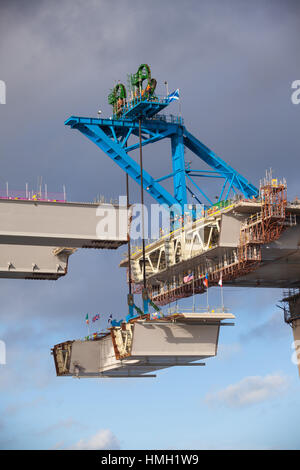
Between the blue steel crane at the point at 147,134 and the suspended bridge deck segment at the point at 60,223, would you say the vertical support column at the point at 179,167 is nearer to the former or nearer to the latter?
the blue steel crane at the point at 147,134

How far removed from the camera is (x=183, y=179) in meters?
72.3

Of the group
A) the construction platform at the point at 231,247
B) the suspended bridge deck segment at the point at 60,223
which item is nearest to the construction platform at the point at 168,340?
the construction platform at the point at 231,247

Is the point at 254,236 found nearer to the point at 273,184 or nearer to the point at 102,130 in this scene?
the point at 273,184

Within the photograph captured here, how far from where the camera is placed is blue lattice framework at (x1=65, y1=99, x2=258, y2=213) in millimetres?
71750

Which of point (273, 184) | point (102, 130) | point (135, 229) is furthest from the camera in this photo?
point (102, 130)

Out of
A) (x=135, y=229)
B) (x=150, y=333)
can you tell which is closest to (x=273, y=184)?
(x=135, y=229)

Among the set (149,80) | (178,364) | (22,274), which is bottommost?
(178,364)

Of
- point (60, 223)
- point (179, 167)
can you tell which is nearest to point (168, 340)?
point (179, 167)

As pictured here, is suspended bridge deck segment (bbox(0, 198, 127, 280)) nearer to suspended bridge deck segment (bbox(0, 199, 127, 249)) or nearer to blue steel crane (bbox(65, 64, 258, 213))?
suspended bridge deck segment (bbox(0, 199, 127, 249))

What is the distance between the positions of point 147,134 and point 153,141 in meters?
1.18

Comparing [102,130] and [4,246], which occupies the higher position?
[102,130]

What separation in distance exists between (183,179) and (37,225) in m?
28.9

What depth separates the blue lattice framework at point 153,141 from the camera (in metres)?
71.8

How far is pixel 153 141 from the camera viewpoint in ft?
245
